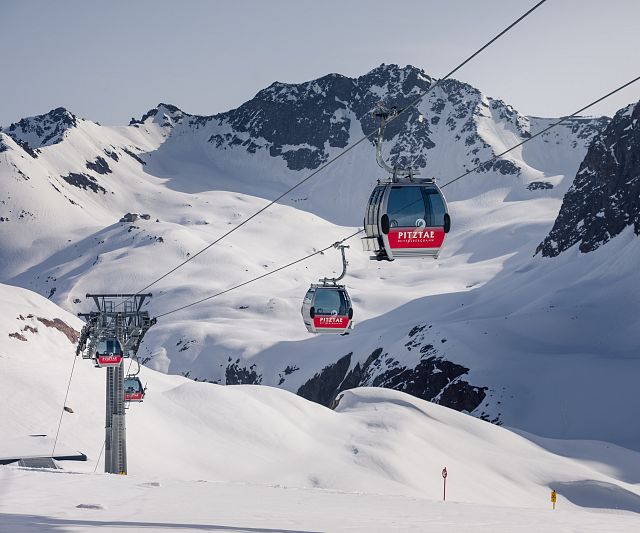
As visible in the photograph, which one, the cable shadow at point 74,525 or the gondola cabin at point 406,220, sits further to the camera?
the gondola cabin at point 406,220

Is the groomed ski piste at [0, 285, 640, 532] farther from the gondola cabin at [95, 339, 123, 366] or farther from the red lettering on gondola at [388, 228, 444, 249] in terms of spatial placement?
the red lettering on gondola at [388, 228, 444, 249]

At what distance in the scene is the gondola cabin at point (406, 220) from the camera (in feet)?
53.3

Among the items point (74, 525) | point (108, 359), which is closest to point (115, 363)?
point (108, 359)

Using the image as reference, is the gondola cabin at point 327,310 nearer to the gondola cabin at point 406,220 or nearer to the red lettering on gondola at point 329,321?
the red lettering on gondola at point 329,321

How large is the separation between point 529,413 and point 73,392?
135 feet

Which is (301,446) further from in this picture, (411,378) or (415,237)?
(411,378)

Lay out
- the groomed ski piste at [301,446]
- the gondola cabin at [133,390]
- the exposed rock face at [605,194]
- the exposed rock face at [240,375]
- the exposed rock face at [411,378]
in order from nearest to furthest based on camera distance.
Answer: the gondola cabin at [133,390], the groomed ski piste at [301,446], the exposed rock face at [411,378], the exposed rock face at [240,375], the exposed rock face at [605,194]

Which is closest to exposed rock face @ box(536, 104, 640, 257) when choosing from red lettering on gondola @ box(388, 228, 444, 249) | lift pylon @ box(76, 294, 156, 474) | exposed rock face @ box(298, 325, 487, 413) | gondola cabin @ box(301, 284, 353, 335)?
exposed rock face @ box(298, 325, 487, 413)

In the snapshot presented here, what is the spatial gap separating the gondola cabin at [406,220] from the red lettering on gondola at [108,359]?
20559 millimetres

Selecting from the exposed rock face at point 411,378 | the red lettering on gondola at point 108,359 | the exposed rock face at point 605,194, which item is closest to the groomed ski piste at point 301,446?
the red lettering on gondola at point 108,359

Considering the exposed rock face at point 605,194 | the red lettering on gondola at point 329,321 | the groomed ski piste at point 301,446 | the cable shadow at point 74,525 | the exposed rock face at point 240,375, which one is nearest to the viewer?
the cable shadow at point 74,525

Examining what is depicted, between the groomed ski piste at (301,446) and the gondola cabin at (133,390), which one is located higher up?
the gondola cabin at (133,390)

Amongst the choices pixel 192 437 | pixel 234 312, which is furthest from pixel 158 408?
pixel 234 312

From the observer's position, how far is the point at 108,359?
115ft
